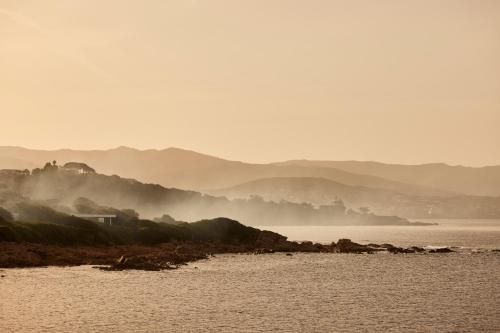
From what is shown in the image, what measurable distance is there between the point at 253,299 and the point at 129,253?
51.5 meters

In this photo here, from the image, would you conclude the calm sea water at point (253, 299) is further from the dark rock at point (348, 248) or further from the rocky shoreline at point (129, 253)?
the dark rock at point (348, 248)

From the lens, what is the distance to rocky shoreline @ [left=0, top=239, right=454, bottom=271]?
96812 millimetres

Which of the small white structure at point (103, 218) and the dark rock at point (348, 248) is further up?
the small white structure at point (103, 218)

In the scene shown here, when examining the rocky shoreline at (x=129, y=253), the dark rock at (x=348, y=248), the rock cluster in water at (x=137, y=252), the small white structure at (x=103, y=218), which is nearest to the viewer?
the rocky shoreline at (x=129, y=253)

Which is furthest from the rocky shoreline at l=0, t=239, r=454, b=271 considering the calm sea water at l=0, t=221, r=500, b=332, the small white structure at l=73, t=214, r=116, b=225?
the small white structure at l=73, t=214, r=116, b=225

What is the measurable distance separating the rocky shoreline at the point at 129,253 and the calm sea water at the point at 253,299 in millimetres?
5372

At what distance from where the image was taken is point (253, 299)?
68.8 metres

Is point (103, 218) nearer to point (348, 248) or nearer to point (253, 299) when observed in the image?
point (348, 248)

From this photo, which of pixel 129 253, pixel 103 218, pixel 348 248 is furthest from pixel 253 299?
pixel 103 218

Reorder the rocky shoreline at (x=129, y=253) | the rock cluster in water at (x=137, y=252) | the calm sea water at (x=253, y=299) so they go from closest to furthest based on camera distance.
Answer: the calm sea water at (x=253, y=299), the rocky shoreline at (x=129, y=253), the rock cluster in water at (x=137, y=252)

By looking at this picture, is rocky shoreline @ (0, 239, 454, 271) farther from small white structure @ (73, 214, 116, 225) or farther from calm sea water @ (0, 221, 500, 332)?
small white structure @ (73, 214, 116, 225)

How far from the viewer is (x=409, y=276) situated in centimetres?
9538

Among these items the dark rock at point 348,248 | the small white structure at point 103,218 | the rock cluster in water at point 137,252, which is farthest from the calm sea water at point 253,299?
the small white structure at point 103,218

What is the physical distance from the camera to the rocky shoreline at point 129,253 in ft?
318
